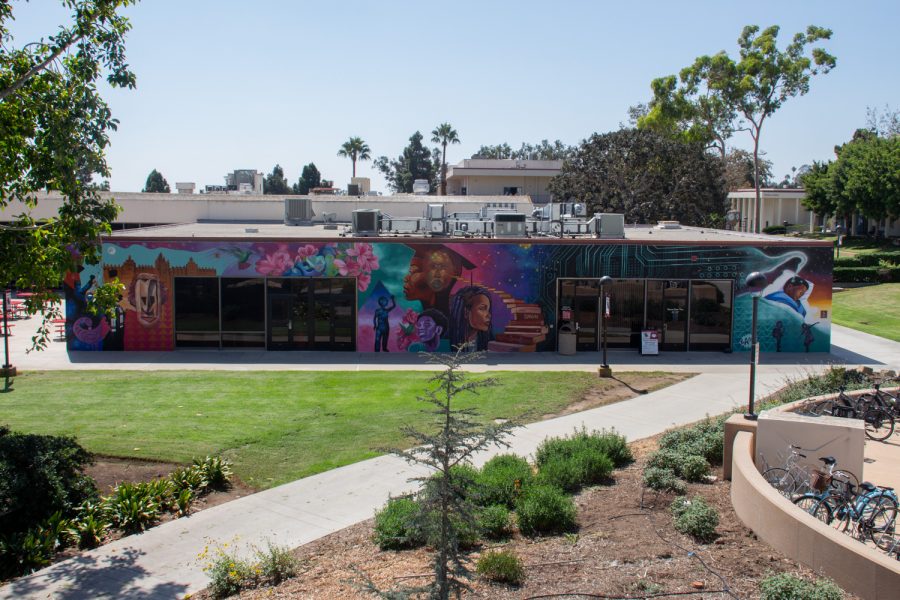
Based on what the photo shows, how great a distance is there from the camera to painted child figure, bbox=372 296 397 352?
87.6 feet

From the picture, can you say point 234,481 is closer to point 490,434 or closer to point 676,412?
point 490,434

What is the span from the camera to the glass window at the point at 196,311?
27.0 metres

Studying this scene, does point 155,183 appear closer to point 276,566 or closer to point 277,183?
point 277,183

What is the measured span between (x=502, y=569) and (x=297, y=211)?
28.6m

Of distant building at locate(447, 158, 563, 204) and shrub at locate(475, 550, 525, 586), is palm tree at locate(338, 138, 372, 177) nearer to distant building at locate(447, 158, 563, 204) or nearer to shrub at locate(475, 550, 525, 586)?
distant building at locate(447, 158, 563, 204)

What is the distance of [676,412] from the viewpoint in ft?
61.1

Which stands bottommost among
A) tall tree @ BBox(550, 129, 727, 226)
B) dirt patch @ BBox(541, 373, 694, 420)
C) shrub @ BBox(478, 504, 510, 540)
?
dirt patch @ BBox(541, 373, 694, 420)

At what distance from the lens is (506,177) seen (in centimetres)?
6688

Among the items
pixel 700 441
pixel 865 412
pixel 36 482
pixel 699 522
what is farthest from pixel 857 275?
pixel 36 482

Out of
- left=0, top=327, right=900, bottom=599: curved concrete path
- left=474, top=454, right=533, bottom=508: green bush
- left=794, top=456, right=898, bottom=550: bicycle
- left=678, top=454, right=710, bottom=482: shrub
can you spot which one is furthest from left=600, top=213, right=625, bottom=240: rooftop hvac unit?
left=794, top=456, right=898, bottom=550: bicycle

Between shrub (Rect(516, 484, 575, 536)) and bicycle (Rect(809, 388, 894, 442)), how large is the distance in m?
5.52

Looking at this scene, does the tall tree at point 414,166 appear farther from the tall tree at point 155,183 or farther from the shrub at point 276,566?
the shrub at point 276,566

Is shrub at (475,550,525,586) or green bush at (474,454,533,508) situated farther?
green bush at (474,454,533,508)

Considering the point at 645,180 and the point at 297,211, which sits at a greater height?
the point at 645,180
